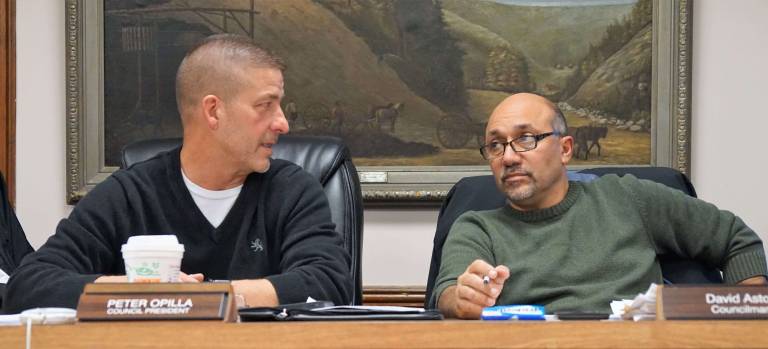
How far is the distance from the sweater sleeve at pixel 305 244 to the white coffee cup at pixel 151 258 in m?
0.42

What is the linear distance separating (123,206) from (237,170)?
0.26 meters

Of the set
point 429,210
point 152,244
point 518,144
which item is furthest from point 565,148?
point 152,244

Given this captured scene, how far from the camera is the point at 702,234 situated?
2.47m

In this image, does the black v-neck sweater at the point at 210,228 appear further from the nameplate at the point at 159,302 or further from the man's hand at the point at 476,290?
the nameplate at the point at 159,302

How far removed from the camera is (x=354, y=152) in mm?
3623

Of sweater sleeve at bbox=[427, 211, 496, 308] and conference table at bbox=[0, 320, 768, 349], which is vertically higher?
conference table at bbox=[0, 320, 768, 349]

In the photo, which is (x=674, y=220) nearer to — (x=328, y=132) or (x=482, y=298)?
(x=482, y=298)

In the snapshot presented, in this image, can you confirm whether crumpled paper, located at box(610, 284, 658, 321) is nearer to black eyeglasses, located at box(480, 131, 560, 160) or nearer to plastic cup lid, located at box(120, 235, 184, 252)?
plastic cup lid, located at box(120, 235, 184, 252)

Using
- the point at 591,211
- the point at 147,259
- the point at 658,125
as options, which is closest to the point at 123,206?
the point at 147,259

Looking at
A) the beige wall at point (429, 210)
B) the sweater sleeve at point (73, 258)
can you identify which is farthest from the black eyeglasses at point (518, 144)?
the beige wall at point (429, 210)

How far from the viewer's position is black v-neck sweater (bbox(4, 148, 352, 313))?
2.27 metres

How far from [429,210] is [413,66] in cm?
48

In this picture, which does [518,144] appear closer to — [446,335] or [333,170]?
[333,170]

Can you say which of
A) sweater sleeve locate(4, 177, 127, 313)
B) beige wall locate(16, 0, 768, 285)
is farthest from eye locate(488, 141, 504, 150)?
beige wall locate(16, 0, 768, 285)
